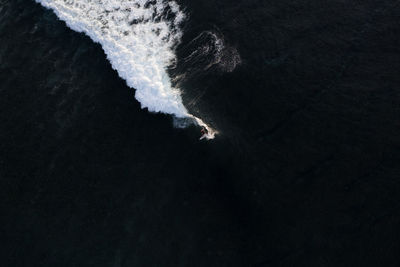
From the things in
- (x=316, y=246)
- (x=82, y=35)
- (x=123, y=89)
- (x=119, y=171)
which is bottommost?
(x=316, y=246)

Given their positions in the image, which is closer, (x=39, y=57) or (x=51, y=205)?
(x=51, y=205)

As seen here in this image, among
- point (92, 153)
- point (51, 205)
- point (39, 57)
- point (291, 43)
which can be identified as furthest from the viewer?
point (39, 57)

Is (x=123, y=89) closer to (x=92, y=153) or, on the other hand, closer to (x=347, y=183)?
(x=92, y=153)

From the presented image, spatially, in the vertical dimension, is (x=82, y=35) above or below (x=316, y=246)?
above

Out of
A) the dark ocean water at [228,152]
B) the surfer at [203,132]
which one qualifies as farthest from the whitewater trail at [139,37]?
the dark ocean water at [228,152]

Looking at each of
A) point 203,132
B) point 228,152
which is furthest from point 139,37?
point 228,152

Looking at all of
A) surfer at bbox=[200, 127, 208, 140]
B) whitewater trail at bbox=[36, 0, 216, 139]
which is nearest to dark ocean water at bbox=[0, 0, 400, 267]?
surfer at bbox=[200, 127, 208, 140]

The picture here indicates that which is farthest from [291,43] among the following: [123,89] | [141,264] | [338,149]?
[141,264]

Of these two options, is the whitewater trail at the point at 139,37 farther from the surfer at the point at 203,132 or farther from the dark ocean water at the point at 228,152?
the dark ocean water at the point at 228,152
